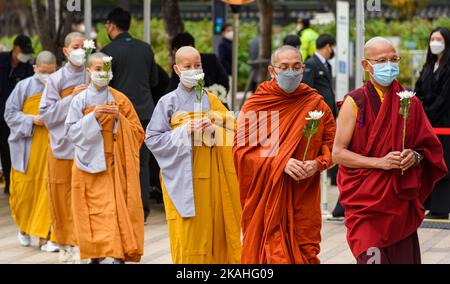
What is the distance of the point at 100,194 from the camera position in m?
9.30

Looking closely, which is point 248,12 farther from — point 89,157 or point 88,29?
point 89,157

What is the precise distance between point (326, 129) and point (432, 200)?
464 cm

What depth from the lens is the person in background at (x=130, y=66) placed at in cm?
1140

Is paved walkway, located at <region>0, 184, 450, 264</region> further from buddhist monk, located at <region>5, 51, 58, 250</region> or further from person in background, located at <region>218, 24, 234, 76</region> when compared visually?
person in background, located at <region>218, 24, 234, 76</region>

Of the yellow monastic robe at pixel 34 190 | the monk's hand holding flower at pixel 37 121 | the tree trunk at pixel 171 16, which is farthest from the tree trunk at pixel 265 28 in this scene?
the monk's hand holding flower at pixel 37 121

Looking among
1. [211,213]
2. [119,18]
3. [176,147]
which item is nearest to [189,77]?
[176,147]

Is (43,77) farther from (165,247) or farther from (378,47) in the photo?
(378,47)

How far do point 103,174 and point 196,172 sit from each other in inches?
48.7

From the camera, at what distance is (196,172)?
8328mm

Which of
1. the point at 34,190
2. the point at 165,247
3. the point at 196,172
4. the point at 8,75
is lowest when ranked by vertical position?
the point at 165,247

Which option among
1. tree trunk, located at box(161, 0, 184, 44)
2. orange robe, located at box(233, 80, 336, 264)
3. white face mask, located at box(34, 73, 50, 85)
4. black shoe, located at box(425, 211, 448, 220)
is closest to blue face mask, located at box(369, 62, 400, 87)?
orange robe, located at box(233, 80, 336, 264)

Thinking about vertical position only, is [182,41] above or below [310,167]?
above

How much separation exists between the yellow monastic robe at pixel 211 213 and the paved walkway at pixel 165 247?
1800mm

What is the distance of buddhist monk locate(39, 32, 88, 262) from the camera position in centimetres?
1019
